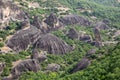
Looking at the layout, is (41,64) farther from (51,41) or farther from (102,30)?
(102,30)

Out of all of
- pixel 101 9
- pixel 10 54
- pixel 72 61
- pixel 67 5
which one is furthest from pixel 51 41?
pixel 101 9

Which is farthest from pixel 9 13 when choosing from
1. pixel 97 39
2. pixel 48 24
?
pixel 97 39

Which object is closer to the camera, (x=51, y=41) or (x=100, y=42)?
(x=51, y=41)

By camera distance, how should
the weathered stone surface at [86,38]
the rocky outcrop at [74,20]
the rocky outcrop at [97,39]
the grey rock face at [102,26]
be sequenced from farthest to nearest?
the grey rock face at [102,26] < the rocky outcrop at [74,20] < the weathered stone surface at [86,38] < the rocky outcrop at [97,39]

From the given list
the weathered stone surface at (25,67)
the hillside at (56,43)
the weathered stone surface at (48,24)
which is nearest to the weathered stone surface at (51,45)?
the hillside at (56,43)

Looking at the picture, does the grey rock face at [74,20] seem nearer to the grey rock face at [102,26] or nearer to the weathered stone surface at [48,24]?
the grey rock face at [102,26]

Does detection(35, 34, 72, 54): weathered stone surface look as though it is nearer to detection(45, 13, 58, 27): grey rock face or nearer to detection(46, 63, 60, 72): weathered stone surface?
detection(46, 63, 60, 72): weathered stone surface
